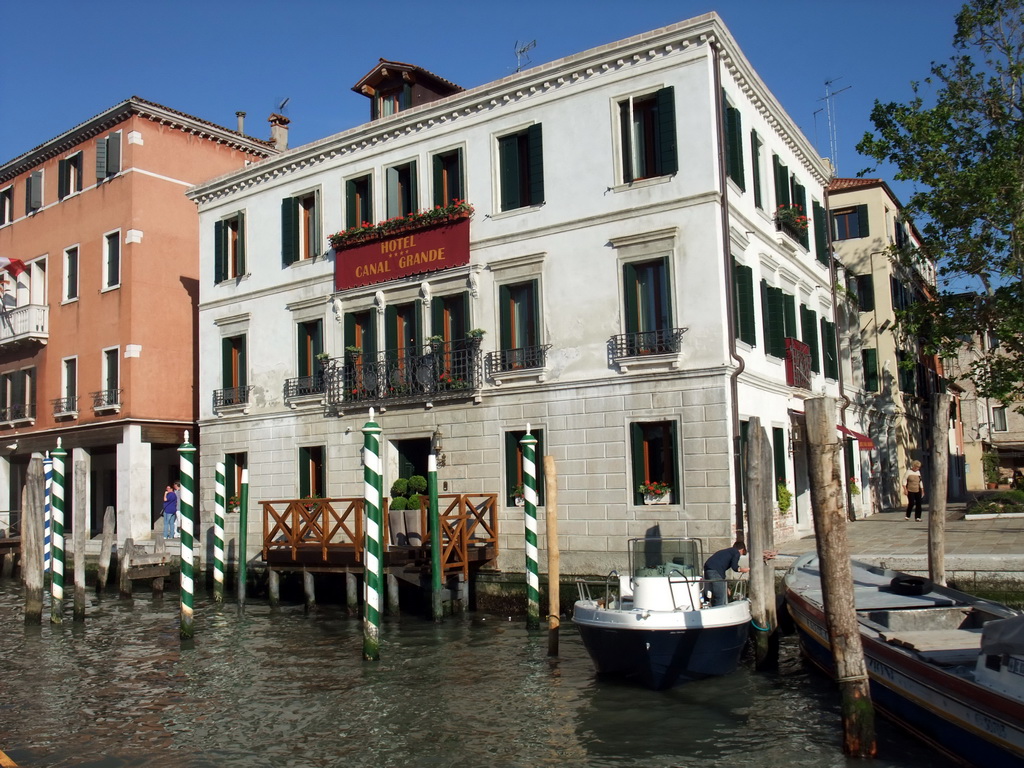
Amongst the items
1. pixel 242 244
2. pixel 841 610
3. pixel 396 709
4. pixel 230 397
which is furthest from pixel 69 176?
pixel 841 610

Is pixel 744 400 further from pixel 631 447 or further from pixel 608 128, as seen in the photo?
pixel 608 128

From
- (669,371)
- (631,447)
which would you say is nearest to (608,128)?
(669,371)

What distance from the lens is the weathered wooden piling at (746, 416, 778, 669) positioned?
11711 mm

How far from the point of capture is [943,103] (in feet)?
71.8

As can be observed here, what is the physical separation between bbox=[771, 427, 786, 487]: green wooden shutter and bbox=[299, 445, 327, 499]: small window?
9379mm

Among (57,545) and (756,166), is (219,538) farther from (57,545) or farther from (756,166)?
(756,166)

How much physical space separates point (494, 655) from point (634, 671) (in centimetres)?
286

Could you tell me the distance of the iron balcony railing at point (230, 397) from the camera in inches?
874

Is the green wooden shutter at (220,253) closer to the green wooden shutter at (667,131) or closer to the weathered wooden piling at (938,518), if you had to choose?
the green wooden shutter at (667,131)

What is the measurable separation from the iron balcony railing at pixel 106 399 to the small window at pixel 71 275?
3.48 meters

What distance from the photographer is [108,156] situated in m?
25.9

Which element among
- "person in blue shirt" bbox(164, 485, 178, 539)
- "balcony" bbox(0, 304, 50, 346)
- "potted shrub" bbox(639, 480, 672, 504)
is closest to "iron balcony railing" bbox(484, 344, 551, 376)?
"potted shrub" bbox(639, 480, 672, 504)

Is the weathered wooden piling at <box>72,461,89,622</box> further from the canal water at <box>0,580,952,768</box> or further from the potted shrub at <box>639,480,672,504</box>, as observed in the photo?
the potted shrub at <box>639,480,672,504</box>

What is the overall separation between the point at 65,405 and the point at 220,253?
24.9 feet
